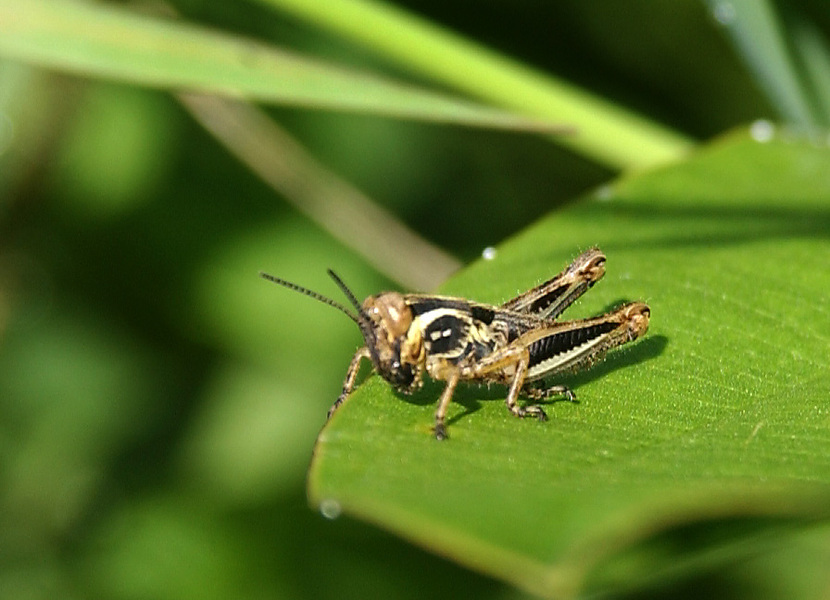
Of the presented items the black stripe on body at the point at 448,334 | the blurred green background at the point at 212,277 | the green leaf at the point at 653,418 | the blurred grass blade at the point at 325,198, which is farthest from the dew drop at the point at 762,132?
the blurred grass blade at the point at 325,198

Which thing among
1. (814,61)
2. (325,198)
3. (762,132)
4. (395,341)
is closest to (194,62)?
(395,341)

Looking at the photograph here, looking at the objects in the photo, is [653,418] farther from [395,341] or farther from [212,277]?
[212,277]

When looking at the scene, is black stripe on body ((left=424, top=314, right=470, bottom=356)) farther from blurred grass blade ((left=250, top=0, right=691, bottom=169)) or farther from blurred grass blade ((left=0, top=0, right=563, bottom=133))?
blurred grass blade ((left=250, top=0, right=691, bottom=169))

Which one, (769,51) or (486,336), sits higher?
(769,51)

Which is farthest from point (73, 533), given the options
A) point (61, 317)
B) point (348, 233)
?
point (348, 233)

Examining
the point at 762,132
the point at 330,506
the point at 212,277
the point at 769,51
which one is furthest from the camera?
the point at 212,277

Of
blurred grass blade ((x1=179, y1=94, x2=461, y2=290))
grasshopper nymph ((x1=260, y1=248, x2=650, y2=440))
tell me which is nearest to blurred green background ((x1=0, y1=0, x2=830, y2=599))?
blurred grass blade ((x1=179, y1=94, x2=461, y2=290))

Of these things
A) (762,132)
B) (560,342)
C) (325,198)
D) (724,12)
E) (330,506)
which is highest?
(724,12)
